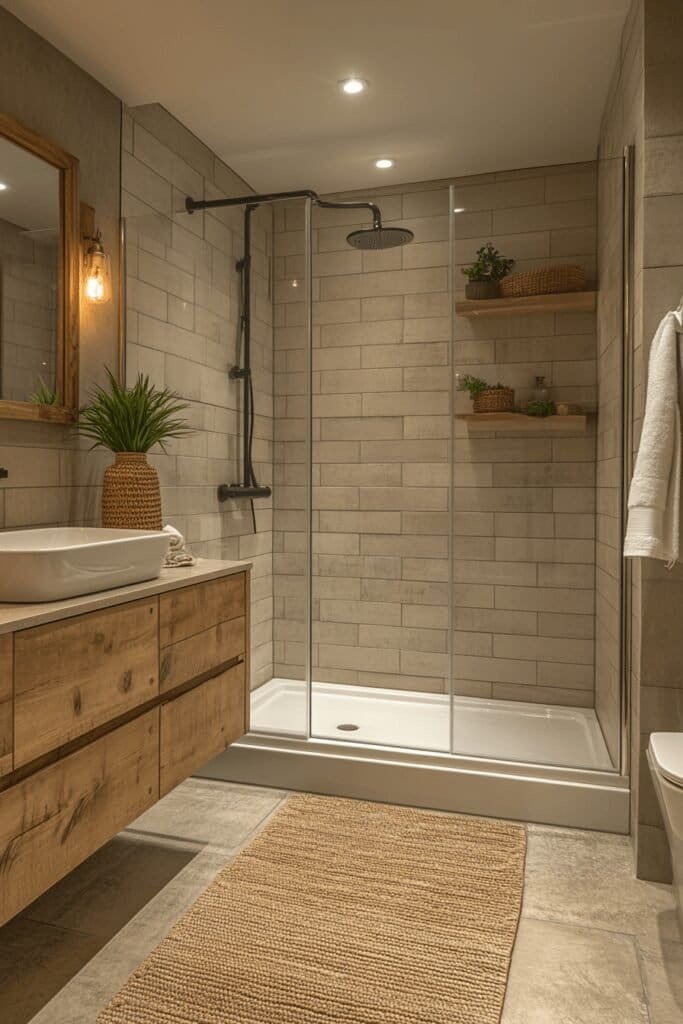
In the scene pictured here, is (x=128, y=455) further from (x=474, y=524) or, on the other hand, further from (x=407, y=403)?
(x=474, y=524)

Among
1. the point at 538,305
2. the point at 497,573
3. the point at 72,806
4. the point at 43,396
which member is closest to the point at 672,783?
the point at 497,573

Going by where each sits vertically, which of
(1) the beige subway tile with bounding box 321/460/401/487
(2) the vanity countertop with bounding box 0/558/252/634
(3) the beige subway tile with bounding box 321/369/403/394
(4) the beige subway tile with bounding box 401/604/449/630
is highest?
(3) the beige subway tile with bounding box 321/369/403/394

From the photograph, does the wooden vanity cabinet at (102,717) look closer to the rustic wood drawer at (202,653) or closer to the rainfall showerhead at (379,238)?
the rustic wood drawer at (202,653)

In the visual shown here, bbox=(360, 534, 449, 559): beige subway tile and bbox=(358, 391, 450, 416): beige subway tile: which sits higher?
bbox=(358, 391, 450, 416): beige subway tile

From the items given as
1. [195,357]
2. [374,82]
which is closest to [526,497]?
[195,357]

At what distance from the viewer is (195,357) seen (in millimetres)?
2889

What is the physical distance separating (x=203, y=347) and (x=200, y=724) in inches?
59.7

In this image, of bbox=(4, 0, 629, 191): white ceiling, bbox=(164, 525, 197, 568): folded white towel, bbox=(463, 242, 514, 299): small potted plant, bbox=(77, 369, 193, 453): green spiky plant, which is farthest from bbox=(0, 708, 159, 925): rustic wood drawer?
bbox=(4, 0, 629, 191): white ceiling

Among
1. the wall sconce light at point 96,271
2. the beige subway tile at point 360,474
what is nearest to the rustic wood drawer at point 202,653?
the beige subway tile at point 360,474

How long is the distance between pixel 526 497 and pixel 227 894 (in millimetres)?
1661

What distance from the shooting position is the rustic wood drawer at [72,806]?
1382mm

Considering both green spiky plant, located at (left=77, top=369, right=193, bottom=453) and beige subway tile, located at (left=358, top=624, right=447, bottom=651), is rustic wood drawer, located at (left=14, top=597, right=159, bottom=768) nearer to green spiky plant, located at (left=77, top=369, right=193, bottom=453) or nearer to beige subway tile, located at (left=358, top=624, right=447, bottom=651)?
green spiky plant, located at (left=77, top=369, right=193, bottom=453)

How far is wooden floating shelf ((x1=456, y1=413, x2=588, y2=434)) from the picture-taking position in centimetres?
266

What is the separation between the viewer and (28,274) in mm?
2246
